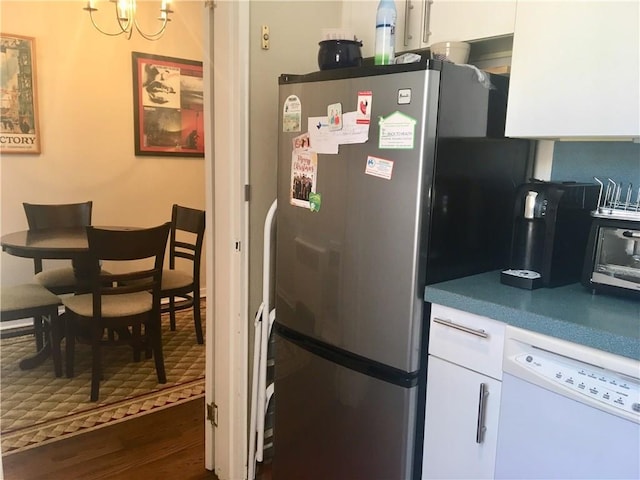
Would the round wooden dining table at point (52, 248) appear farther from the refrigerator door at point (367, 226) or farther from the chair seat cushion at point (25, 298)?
the refrigerator door at point (367, 226)

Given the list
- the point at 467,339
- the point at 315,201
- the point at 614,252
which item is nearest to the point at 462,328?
the point at 467,339

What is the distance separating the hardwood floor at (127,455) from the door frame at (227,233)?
0.16m

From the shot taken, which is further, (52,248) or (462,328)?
(52,248)

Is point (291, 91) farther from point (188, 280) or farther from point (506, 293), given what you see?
point (188, 280)

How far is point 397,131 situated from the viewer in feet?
4.68

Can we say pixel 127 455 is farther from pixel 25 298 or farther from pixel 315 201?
pixel 315 201

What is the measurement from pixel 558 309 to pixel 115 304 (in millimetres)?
2309

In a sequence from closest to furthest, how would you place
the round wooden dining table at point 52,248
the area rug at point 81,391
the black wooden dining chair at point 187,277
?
the area rug at point 81,391 → the round wooden dining table at point 52,248 → the black wooden dining chair at point 187,277

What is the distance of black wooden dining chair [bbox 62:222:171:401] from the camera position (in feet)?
8.54

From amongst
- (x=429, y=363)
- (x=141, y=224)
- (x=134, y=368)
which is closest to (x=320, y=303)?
(x=429, y=363)

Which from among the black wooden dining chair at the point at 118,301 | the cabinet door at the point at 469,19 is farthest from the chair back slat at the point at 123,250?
the cabinet door at the point at 469,19

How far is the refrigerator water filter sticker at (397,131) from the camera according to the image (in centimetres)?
140

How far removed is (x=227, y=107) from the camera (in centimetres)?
189

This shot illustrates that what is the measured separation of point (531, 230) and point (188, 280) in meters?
2.44
